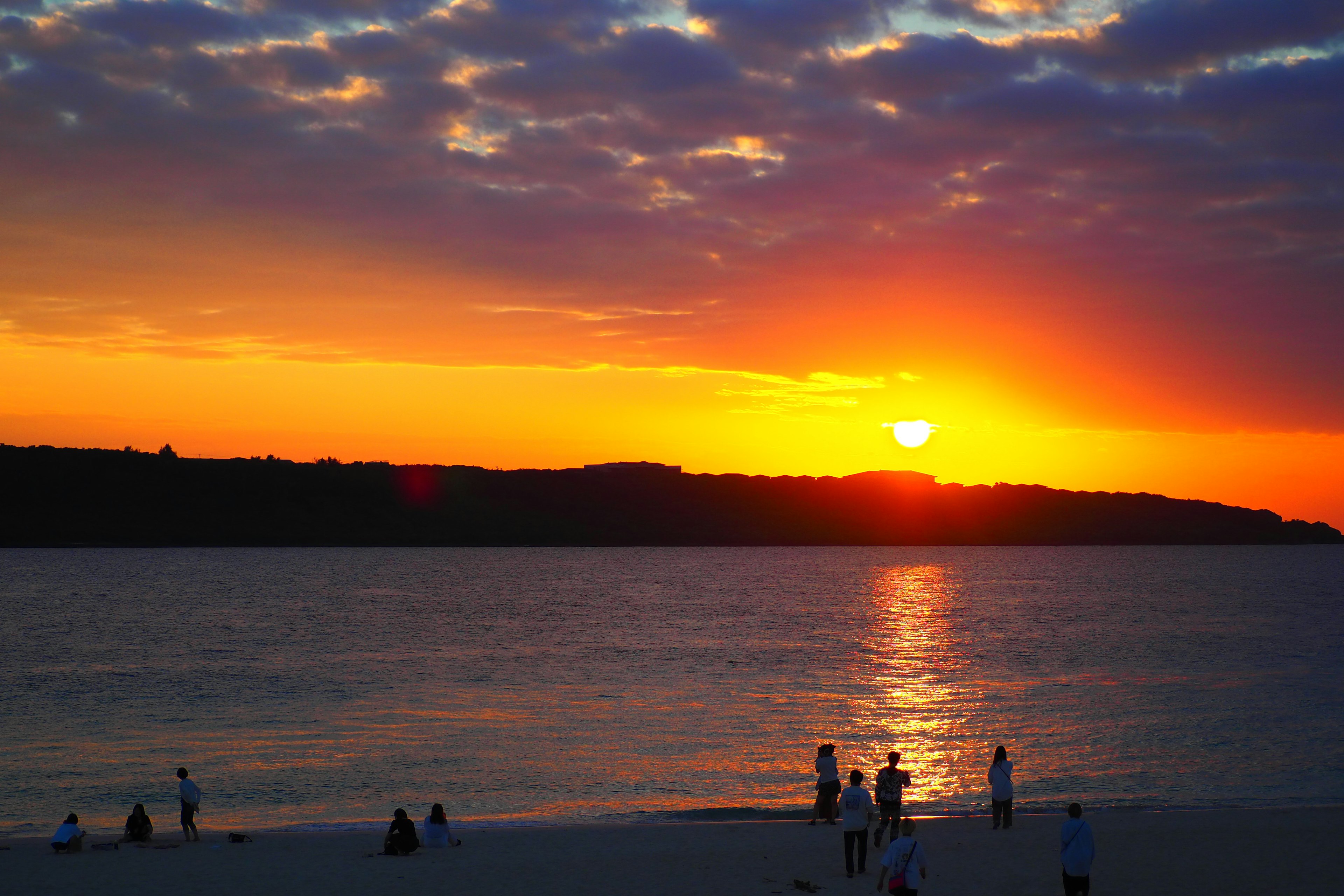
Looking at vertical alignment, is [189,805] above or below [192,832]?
above

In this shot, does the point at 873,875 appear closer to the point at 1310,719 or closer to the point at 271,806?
the point at 271,806

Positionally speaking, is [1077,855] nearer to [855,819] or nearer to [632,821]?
[855,819]

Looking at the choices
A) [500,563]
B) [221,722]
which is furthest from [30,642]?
[500,563]

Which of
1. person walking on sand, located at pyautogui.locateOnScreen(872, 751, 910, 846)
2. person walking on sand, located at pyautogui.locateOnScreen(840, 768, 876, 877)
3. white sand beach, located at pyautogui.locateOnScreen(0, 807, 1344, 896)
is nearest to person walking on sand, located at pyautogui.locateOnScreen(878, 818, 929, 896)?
person walking on sand, located at pyautogui.locateOnScreen(840, 768, 876, 877)

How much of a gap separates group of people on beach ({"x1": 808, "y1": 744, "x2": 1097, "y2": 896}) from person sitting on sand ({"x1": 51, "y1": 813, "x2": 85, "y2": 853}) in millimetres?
14142

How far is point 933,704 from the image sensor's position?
4197 cm

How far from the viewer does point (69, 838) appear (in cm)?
1941

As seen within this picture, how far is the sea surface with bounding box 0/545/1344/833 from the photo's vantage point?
2619 centimetres

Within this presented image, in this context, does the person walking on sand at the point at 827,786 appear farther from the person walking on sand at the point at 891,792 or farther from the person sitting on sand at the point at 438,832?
the person sitting on sand at the point at 438,832

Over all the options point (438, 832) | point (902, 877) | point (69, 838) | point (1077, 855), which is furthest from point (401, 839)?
point (1077, 855)

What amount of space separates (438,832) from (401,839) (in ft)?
2.52

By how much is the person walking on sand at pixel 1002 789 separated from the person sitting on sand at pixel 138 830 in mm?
16487

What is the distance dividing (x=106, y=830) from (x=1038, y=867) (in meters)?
19.1

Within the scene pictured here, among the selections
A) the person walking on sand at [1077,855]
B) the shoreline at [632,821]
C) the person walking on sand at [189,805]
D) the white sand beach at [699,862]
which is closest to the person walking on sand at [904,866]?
the person walking on sand at [1077,855]
